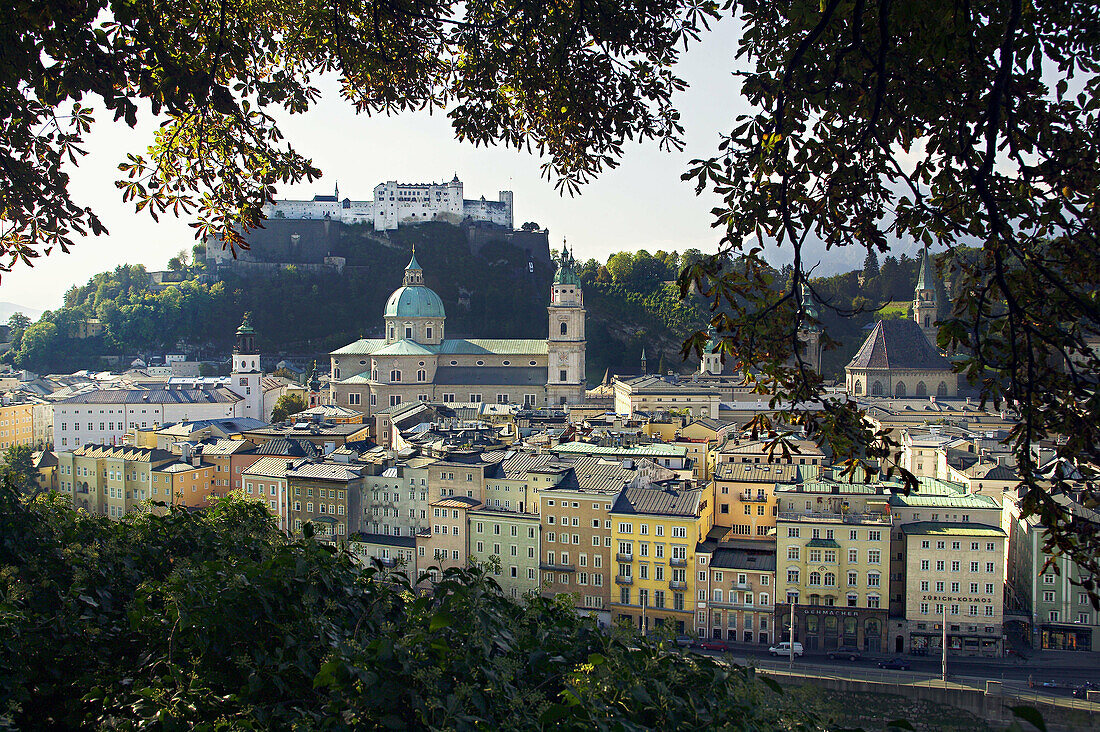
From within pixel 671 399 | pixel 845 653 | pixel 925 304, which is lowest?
pixel 845 653

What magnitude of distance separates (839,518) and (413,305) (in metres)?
32.1

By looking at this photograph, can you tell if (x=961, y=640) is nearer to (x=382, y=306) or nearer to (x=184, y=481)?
(x=184, y=481)

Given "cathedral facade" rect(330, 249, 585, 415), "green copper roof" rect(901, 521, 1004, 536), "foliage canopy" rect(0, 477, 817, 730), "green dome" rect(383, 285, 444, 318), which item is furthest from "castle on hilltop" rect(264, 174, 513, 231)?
"foliage canopy" rect(0, 477, 817, 730)

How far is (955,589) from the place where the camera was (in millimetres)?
19016

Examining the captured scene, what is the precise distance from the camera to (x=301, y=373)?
195 ft

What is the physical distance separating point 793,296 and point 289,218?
237 feet

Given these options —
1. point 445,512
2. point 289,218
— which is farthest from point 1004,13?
point 289,218

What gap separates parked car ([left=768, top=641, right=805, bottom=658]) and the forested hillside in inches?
1622

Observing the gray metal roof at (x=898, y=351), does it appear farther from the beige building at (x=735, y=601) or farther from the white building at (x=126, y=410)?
the white building at (x=126, y=410)

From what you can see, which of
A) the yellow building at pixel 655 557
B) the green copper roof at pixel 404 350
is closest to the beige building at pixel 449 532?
the yellow building at pixel 655 557

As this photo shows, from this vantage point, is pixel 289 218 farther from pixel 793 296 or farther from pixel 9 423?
pixel 793 296

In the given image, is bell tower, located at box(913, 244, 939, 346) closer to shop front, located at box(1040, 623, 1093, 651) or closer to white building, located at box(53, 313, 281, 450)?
shop front, located at box(1040, 623, 1093, 651)

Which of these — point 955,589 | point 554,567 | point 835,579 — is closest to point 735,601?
point 835,579

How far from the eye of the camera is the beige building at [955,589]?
18.8m
